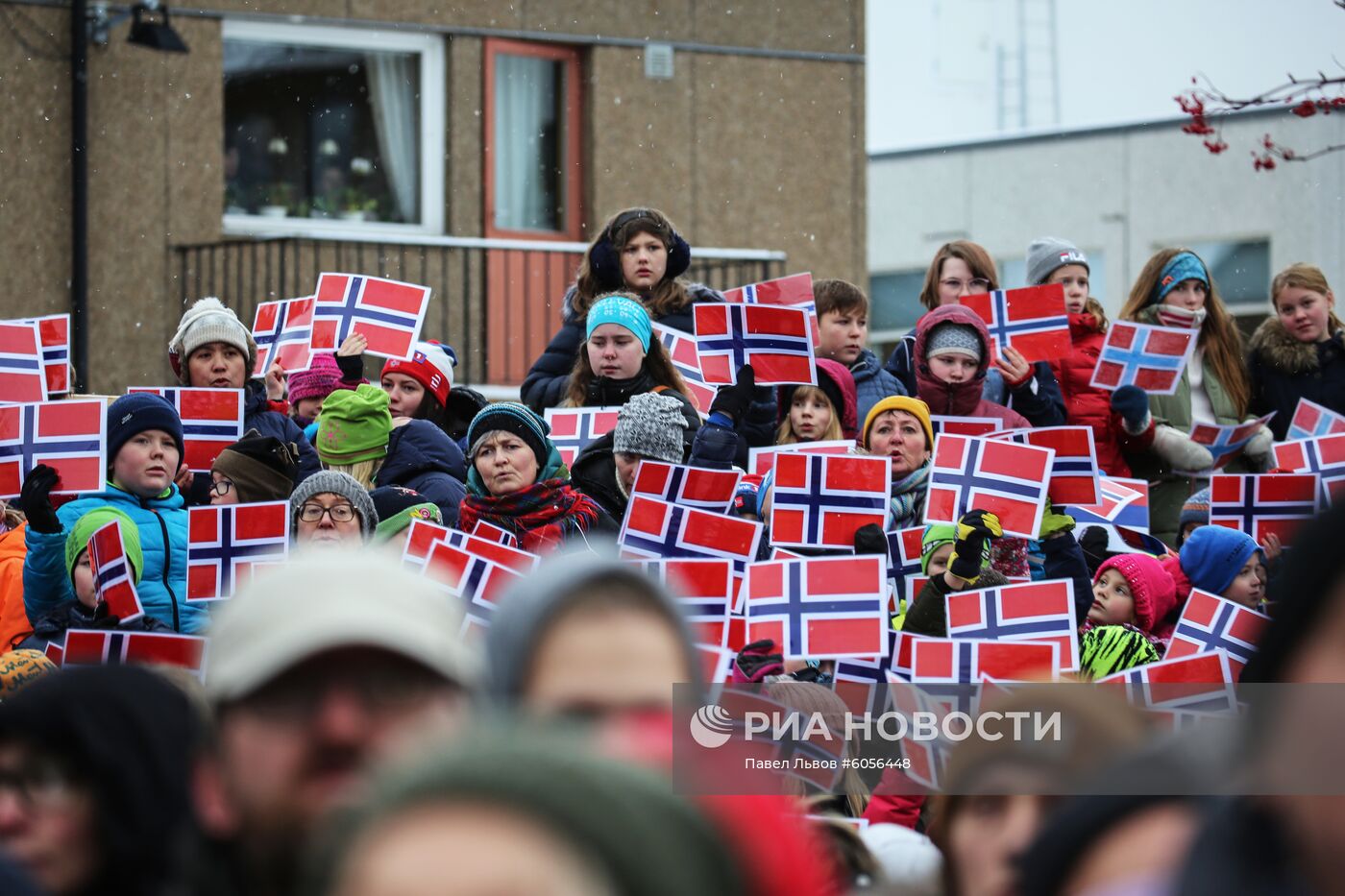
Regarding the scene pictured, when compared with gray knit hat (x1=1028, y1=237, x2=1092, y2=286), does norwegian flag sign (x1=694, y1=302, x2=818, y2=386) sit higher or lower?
lower

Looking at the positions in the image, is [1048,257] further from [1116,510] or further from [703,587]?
[703,587]

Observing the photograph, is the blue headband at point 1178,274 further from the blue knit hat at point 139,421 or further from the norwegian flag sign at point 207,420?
the blue knit hat at point 139,421

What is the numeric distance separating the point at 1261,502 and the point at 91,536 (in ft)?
13.2

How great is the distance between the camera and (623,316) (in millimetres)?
6945

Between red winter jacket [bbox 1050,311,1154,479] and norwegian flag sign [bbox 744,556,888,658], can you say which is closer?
norwegian flag sign [bbox 744,556,888,658]

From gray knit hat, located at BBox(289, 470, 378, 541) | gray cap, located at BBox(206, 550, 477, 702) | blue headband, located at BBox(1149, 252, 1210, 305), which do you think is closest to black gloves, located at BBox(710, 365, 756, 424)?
gray knit hat, located at BBox(289, 470, 378, 541)

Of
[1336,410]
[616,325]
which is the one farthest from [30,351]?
[1336,410]

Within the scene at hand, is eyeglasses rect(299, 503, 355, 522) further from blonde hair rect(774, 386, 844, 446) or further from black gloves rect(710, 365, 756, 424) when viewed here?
blonde hair rect(774, 386, 844, 446)

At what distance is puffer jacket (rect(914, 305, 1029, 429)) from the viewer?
734 centimetres

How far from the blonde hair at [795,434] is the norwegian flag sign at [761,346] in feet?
0.73

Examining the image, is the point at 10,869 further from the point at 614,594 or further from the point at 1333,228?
the point at 1333,228

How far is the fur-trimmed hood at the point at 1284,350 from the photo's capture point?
8398mm

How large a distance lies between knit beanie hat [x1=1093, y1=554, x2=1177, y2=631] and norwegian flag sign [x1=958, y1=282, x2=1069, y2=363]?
5.16 ft

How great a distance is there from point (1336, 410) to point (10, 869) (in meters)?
7.16
